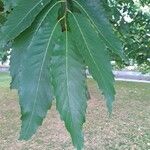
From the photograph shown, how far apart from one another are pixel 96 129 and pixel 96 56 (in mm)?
7501

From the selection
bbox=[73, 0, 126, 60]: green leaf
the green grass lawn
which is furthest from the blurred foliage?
the green grass lawn

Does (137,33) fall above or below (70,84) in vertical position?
below

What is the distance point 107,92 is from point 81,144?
8 cm

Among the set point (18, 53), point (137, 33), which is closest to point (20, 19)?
point (18, 53)

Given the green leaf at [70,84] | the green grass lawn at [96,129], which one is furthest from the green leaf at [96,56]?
the green grass lawn at [96,129]

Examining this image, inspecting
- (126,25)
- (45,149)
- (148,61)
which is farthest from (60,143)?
(126,25)

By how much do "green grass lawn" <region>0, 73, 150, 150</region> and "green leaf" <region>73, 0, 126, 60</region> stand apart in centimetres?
580

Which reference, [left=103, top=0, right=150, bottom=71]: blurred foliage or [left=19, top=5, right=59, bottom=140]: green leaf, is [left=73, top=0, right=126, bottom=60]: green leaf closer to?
[left=19, top=5, right=59, bottom=140]: green leaf

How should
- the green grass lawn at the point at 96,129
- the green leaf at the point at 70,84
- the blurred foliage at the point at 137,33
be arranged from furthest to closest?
the green grass lawn at the point at 96,129
the blurred foliage at the point at 137,33
the green leaf at the point at 70,84

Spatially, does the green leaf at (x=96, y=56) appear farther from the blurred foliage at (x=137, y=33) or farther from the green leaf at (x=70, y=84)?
the blurred foliage at (x=137, y=33)

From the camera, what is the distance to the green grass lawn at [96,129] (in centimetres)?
693

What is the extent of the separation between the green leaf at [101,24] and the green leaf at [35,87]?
0.09 m

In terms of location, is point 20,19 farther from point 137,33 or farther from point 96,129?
point 96,129

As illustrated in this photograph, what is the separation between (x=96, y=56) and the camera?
53 centimetres
